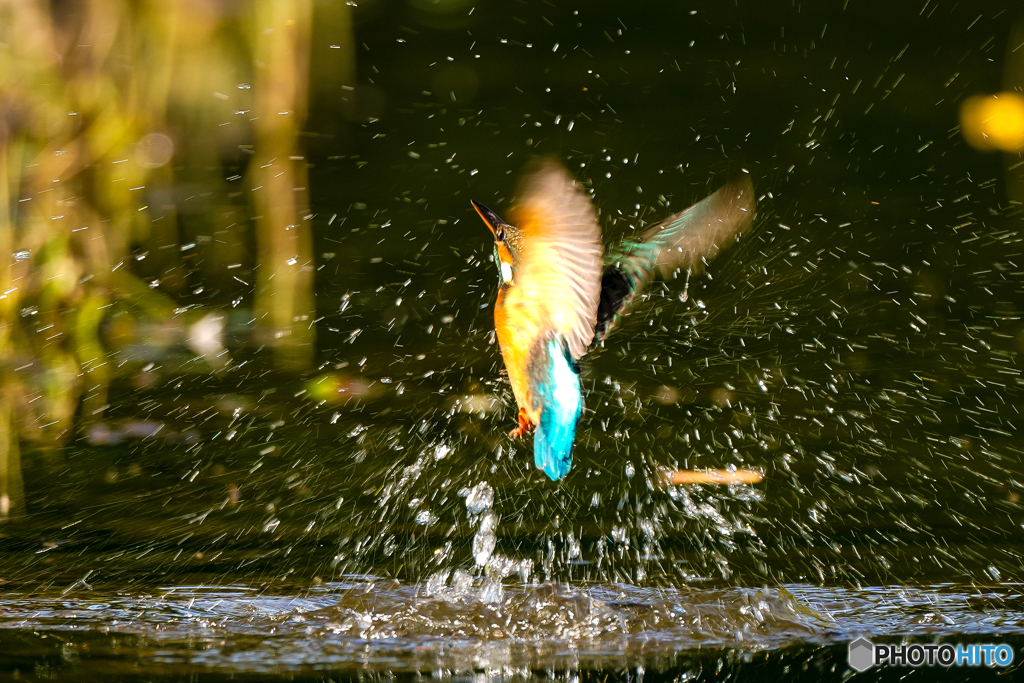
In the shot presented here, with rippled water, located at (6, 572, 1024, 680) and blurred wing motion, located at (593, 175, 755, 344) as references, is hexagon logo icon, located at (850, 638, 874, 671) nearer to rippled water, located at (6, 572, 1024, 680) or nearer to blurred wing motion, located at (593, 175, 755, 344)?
rippled water, located at (6, 572, 1024, 680)

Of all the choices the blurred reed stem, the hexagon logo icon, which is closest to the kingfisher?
the hexagon logo icon

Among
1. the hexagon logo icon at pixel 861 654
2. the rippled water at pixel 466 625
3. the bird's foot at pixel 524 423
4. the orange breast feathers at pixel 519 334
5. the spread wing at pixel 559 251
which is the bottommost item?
the hexagon logo icon at pixel 861 654

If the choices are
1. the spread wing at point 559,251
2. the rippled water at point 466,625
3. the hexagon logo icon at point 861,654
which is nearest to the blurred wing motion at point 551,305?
the spread wing at point 559,251

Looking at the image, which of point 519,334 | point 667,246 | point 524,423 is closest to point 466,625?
point 524,423

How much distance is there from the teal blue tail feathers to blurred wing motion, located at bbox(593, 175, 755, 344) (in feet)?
0.33

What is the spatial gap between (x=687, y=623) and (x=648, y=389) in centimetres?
135

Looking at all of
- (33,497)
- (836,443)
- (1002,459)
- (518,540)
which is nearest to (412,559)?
(518,540)

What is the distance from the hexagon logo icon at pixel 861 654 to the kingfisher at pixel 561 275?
55cm

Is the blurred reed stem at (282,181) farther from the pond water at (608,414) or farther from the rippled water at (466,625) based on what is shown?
the rippled water at (466,625)

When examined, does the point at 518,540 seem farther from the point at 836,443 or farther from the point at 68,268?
the point at 68,268

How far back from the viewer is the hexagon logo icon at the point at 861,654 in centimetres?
157

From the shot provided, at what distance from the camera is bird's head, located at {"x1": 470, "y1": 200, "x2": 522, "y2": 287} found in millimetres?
1534

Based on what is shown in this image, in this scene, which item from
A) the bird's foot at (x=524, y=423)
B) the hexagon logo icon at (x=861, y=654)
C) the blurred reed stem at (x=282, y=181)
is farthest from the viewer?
the blurred reed stem at (x=282, y=181)

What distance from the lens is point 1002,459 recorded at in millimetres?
2695
